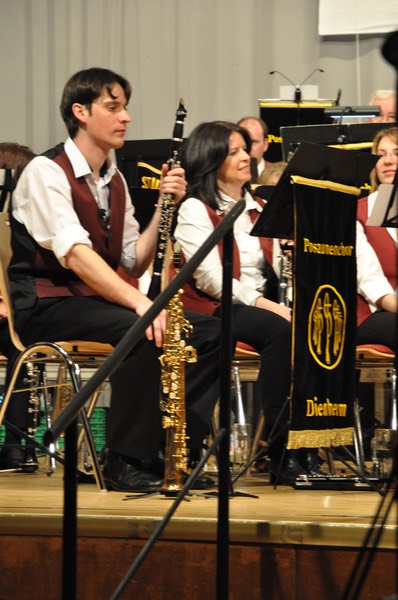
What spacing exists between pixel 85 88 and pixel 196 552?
169 cm

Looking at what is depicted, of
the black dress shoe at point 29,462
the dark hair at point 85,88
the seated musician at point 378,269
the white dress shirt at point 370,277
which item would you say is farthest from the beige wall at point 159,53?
the dark hair at point 85,88

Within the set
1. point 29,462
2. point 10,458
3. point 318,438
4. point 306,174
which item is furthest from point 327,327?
point 10,458

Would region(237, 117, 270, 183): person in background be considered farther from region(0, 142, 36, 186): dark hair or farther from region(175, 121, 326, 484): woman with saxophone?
region(0, 142, 36, 186): dark hair

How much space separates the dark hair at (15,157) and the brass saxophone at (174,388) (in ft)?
5.00

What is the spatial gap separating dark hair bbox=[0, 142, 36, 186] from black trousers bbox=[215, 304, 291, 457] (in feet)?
4.51

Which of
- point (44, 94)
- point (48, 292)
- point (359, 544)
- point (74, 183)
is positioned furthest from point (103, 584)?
point (44, 94)

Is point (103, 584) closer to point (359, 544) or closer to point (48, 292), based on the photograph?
point (359, 544)

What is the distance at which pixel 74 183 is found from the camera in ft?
10.9

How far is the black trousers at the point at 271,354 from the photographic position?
3.31 m

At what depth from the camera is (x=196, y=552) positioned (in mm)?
2453

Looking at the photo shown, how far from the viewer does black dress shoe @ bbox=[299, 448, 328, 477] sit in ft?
11.2

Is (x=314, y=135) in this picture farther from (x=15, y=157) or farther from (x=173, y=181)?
(x=15, y=157)

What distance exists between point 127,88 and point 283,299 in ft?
3.31

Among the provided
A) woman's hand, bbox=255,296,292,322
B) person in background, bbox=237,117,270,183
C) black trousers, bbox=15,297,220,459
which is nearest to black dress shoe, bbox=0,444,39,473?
black trousers, bbox=15,297,220,459
